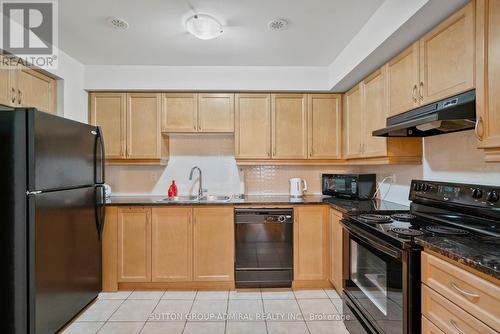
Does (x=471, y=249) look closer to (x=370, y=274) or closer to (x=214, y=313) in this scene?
(x=370, y=274)

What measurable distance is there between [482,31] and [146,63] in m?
2.89

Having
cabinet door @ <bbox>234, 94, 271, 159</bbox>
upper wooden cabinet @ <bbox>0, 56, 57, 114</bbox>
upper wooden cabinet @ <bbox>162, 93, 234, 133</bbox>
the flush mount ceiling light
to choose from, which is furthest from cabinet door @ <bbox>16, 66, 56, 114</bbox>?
cabinet door @ <bbox>234, 94, 271, 159</bbox>

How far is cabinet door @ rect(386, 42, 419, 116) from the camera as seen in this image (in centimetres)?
187

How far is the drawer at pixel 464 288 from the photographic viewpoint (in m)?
0.98

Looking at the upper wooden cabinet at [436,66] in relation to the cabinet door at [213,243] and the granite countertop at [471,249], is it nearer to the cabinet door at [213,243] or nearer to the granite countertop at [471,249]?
the granite countertop at [471,249]

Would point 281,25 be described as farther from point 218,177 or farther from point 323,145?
point 218,177

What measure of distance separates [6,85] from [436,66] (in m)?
3.20

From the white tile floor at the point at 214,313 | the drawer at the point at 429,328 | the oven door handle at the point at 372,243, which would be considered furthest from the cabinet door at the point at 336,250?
the drawer at the point at 429,328

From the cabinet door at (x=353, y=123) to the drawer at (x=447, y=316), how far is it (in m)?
1.65

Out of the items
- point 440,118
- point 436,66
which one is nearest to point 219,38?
point 436,66

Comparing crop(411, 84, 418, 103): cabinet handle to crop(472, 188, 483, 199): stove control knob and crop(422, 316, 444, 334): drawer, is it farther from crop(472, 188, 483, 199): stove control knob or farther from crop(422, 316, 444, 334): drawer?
crop(422, 316, 444, 334): drawer

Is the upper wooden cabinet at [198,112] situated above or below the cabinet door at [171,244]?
above

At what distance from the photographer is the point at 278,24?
2168mm

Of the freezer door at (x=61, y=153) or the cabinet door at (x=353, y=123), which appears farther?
the cabinet door at (x=353, y=123)
